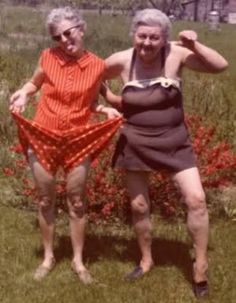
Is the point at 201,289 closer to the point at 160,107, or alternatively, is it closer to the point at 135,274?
the point at 135,274

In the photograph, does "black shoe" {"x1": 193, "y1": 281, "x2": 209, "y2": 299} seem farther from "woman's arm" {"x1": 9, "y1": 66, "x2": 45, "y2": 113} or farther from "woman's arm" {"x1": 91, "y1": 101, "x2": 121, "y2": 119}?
"woman's arm" {"x1": 9, "y1": 66, "x2": 45, "y2": 113}

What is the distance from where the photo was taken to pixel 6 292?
18.5ft

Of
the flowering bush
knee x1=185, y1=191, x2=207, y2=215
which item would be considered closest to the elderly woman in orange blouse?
knee x1=185, y1=191, x2=207, y2=215

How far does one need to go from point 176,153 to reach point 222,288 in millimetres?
1218

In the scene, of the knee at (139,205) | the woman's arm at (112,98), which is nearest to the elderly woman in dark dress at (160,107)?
the woman's arm at (112,98)

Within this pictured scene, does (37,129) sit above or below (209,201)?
above

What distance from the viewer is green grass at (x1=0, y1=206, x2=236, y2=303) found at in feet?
18.3

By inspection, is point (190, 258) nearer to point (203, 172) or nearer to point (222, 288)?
point (222, 288)

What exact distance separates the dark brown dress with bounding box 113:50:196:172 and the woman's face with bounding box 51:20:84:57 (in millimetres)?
439

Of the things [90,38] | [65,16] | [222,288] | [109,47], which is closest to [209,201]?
[222,288]

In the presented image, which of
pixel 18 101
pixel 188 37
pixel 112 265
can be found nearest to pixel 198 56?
pixel 188 37

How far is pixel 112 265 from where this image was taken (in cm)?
612

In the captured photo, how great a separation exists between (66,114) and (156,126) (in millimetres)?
640

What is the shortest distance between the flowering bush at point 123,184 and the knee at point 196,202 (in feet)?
6.05
